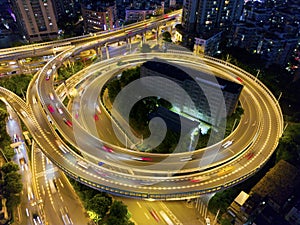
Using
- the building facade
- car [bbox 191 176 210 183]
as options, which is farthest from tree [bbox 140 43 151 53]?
car [bbox 191 176 210 183]

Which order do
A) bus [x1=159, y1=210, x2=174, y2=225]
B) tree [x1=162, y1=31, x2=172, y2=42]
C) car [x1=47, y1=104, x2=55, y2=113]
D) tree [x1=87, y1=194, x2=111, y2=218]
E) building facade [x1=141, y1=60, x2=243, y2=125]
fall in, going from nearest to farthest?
tree [x1=87, y1=194, x2=111, y2=218] → bus [x1=159, y1=210, x2=174, y2=225] → building facade [x1=141, y1=60, x2=243, y2=125] → car [x1=47, y1=104, x2=55, y2=113] → tree [x1=162, y1=31, x2=172, y2=42]

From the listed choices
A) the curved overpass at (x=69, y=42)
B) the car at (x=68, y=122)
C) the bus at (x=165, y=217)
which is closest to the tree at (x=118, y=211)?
the bus at (x=165, y=217)

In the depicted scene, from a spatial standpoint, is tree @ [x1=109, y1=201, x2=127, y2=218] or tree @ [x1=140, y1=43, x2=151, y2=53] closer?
tree @ [x1=109, y1=201, x2=127, y2=218]

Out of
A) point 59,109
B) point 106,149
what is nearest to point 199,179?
point 106,149

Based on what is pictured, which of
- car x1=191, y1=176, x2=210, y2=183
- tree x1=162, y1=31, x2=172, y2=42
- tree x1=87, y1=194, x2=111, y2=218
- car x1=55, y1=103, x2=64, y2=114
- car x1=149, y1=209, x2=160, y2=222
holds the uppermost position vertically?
tree x1=162, y1=31, x2=172, y2=42

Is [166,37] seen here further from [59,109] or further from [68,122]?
[68,122]

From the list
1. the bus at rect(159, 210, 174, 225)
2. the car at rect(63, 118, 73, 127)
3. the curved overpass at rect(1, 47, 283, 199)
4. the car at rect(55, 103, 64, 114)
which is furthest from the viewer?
the car at rect(55, 103, 64, 114)

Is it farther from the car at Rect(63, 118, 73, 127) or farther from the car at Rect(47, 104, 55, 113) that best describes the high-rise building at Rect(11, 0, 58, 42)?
the car at Rect(63, 118, 73, 127)
